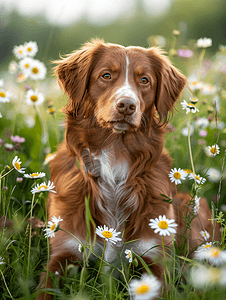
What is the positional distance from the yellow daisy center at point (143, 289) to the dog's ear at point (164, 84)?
1.67 metres

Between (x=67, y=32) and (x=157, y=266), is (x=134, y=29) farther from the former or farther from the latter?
(x=157, y=266)

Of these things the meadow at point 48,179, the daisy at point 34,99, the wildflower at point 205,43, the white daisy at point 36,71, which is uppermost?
the wildflower at point 205,43

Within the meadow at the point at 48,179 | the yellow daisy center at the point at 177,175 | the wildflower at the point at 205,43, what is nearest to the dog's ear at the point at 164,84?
the meadow at the point at 48,179

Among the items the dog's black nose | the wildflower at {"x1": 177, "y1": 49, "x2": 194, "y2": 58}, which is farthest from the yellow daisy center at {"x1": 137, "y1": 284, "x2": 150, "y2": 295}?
the wildflower at {"x1": 177, "y1": 49, "x2": 194, "y2": 58}

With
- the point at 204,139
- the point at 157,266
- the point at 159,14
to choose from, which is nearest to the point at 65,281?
the point at 157,266

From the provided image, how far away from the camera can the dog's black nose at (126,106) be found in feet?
7.16

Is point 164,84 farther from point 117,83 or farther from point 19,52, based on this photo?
point 19,52

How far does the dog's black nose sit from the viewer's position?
7.16ft

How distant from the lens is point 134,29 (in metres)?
10.9

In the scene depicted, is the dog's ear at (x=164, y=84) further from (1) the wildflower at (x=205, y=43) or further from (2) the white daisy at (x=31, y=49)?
(2) the white daisy at (x=31, y=49)

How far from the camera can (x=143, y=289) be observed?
4.20ft

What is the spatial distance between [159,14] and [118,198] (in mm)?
11024

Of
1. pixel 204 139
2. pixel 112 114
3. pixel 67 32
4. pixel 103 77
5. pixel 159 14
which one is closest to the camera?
pixel 112 114

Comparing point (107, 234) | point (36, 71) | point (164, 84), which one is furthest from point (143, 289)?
point (36, 71)
